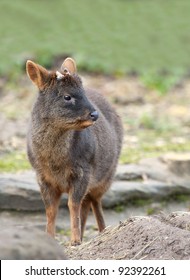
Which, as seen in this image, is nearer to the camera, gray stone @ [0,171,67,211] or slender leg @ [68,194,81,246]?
slender leg @ [68,194,81,246]

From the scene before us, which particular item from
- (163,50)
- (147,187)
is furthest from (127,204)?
(163,50)

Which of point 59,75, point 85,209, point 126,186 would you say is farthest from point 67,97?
point 126,186

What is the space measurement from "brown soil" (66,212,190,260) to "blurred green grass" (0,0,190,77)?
1247cm

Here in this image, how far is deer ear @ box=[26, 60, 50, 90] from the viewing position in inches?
341

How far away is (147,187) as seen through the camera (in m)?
11.5

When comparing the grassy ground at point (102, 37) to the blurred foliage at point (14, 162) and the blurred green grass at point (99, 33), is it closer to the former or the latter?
the blurred green grass at point (99, 33)

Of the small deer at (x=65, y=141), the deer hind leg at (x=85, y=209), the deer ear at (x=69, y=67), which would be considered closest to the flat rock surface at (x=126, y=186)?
the deer hind leg at (x=85, y=209)

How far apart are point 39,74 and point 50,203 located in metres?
1.44

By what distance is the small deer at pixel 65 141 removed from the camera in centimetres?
862

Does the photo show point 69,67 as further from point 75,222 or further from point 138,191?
point 138,191

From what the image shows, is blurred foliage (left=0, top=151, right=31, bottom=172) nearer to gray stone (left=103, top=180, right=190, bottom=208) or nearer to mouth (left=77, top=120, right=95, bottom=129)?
gray stone (left=103, top=180, right=190, bottom=208)

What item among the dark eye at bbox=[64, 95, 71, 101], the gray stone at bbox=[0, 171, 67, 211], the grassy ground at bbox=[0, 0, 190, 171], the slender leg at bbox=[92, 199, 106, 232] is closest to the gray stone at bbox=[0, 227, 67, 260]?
the dark eye at bbox=[64, 95, 71, 101]

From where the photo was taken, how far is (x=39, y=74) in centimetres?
870
